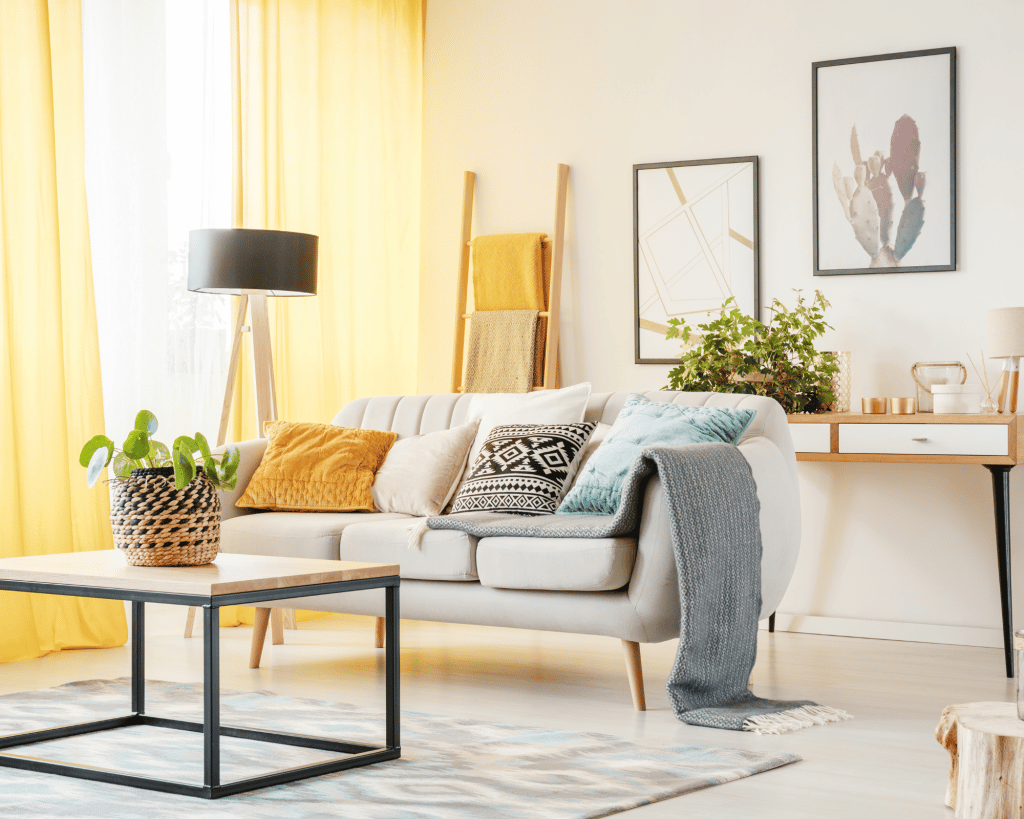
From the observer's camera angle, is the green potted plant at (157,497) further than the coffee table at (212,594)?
Yes

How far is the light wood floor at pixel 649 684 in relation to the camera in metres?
2.39

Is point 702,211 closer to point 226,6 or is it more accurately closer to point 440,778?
point 226,6

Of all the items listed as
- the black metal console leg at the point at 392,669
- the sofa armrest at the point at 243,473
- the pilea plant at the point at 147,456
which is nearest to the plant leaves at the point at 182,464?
the pilea plant at the point at 147,456

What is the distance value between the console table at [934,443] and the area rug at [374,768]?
1556mm

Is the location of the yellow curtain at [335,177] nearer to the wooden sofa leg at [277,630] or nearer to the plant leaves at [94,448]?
the wooden sofa leg at [277,630]

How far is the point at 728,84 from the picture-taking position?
482 cm

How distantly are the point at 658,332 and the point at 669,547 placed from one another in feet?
6.70

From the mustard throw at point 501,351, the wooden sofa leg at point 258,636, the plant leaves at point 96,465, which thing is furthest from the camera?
the mustard throw at point 501,351

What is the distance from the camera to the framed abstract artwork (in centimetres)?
477

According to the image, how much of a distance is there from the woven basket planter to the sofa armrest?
1257mm

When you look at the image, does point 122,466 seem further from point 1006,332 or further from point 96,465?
point 1006,332

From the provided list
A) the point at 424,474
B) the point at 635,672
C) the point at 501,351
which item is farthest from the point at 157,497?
the point at 501,351

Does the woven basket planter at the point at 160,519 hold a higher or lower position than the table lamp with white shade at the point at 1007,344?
lower

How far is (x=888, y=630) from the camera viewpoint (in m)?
4.42
